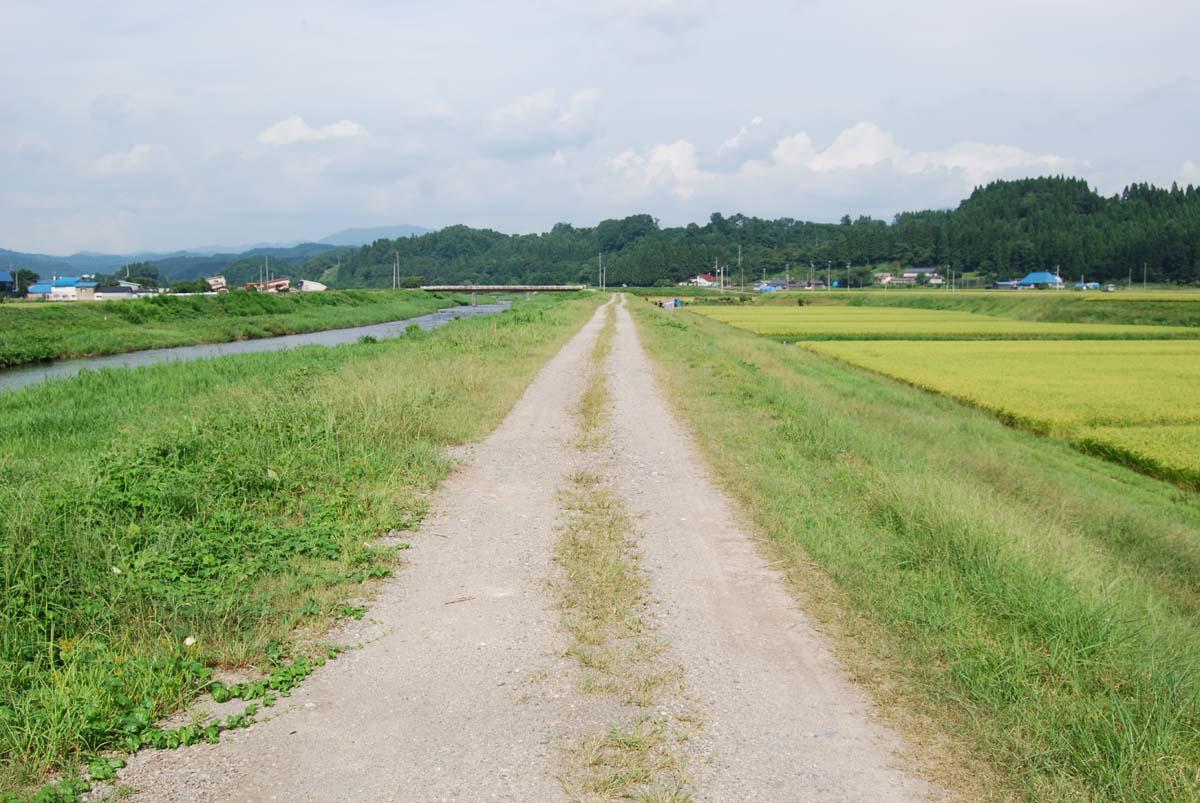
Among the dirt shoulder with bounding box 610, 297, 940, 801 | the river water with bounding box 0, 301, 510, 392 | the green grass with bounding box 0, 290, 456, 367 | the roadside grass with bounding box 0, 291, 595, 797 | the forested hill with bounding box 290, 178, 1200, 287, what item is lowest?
the dirt shoulder with bounding box 610, 297, 940, 801

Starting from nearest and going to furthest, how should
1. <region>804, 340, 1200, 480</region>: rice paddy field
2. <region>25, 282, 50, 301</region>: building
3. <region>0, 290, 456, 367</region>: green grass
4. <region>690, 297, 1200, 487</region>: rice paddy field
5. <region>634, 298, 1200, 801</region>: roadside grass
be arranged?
1. <region>634, 298, 1200, 801</region>: roadside grass
2. <region>804, 340, 1200, 480</region>: rice paddy field
3. <region>690, 297, 1200, 487</region>: rice paddy field
4. <region>0, 290, 456, 367</region>: green grass
5. <region>25, 282, 50, 301</region>: building

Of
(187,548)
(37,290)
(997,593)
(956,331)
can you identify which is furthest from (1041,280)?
(37,290)

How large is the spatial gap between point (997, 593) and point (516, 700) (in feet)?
12.8

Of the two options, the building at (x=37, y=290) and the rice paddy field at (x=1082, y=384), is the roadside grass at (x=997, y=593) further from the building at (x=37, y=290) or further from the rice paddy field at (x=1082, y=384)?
the building at (x=37, y=290)

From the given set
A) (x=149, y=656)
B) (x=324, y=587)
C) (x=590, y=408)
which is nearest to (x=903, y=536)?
(x=324, y=587)

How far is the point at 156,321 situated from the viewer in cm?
5078

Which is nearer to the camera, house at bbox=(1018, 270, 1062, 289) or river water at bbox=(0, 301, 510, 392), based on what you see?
river water at bbox=(0, 301, 510, 392)

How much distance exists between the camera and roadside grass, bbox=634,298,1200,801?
167 inches

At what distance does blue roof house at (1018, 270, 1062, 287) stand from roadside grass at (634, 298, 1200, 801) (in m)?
121

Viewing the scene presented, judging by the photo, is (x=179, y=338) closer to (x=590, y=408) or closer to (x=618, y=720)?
(x=590, y=408)

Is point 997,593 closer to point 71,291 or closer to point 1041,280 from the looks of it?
point 71,291

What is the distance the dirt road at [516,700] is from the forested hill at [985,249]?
4912 inches

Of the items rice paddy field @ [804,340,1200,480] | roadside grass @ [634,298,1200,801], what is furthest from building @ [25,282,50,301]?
roadside grass @ [634,298,1200,801]

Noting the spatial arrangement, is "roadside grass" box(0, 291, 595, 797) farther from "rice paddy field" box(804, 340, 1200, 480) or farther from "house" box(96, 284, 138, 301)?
"house" box(96, 284, 138, 301)
